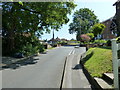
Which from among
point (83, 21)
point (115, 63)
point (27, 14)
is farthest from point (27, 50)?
point (83, 21)

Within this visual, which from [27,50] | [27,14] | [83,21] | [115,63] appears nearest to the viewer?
[115,63]

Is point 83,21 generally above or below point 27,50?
above

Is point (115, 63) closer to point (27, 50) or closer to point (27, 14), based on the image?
point (27, 14)

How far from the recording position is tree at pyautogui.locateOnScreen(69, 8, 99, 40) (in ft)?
205

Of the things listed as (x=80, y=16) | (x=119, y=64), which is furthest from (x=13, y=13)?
(x=80, y=16)

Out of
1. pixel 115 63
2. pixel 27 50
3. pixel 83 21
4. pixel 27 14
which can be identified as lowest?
pixel 27 50

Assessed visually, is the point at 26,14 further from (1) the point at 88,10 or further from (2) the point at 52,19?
(1) the point at 88,10

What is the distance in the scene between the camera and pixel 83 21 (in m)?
62.2

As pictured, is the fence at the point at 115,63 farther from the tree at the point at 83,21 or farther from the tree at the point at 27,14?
the tree at the point at 83,21

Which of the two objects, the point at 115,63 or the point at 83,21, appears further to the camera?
the point at 83,21

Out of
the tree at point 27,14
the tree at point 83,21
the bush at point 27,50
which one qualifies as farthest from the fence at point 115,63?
the tree at point 83,21

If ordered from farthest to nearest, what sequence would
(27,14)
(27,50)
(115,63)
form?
(27,50)
(27,14)
(115,63)

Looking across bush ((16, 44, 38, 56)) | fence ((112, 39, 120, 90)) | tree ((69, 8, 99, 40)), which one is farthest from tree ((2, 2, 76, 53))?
tree ((69, 8, 99, 40))

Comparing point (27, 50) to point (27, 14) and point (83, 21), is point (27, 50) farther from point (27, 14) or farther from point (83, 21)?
point (83, 21)
